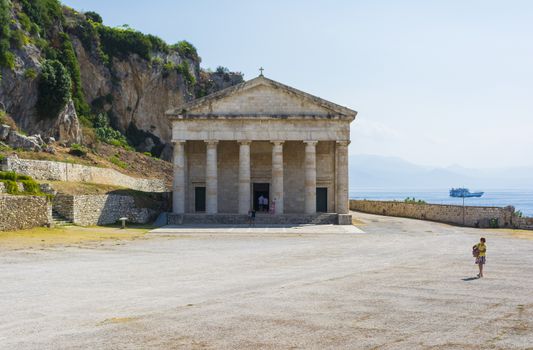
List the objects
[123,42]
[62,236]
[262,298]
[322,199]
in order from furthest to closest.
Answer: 1. [123,42]
2. [322,199]
3. [62,236]
4. [262,298]

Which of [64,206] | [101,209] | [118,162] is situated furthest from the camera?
[118,162]

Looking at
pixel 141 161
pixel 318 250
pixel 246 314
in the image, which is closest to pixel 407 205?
pixel 318 250

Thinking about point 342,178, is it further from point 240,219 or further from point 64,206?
point 64,206

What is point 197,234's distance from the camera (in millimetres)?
38719

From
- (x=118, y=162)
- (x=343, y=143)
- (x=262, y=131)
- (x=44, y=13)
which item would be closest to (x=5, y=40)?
(x=44, y=13)

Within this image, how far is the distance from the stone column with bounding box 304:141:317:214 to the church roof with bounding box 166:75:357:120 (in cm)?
315

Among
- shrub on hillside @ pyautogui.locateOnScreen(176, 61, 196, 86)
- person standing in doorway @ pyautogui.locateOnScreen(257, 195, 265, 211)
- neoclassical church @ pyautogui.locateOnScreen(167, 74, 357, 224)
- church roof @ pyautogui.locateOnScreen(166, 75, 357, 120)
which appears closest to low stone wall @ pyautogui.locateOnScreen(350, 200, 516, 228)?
neoclassical church @ pyautogui.locateOnScreen(167, 74, 357, 224)

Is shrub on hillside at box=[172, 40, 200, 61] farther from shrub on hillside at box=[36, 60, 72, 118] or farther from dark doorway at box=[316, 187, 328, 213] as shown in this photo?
dark doorway at box=[316, 187, 328, 213]

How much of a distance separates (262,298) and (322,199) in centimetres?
3520

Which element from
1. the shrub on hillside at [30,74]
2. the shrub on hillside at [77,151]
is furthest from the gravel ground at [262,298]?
the shrub on hillside at [30,74]

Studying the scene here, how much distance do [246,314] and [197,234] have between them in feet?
81.1

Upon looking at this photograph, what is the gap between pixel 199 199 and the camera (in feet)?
169

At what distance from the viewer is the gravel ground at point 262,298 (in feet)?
40.1

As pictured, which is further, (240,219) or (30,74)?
(30,74)
